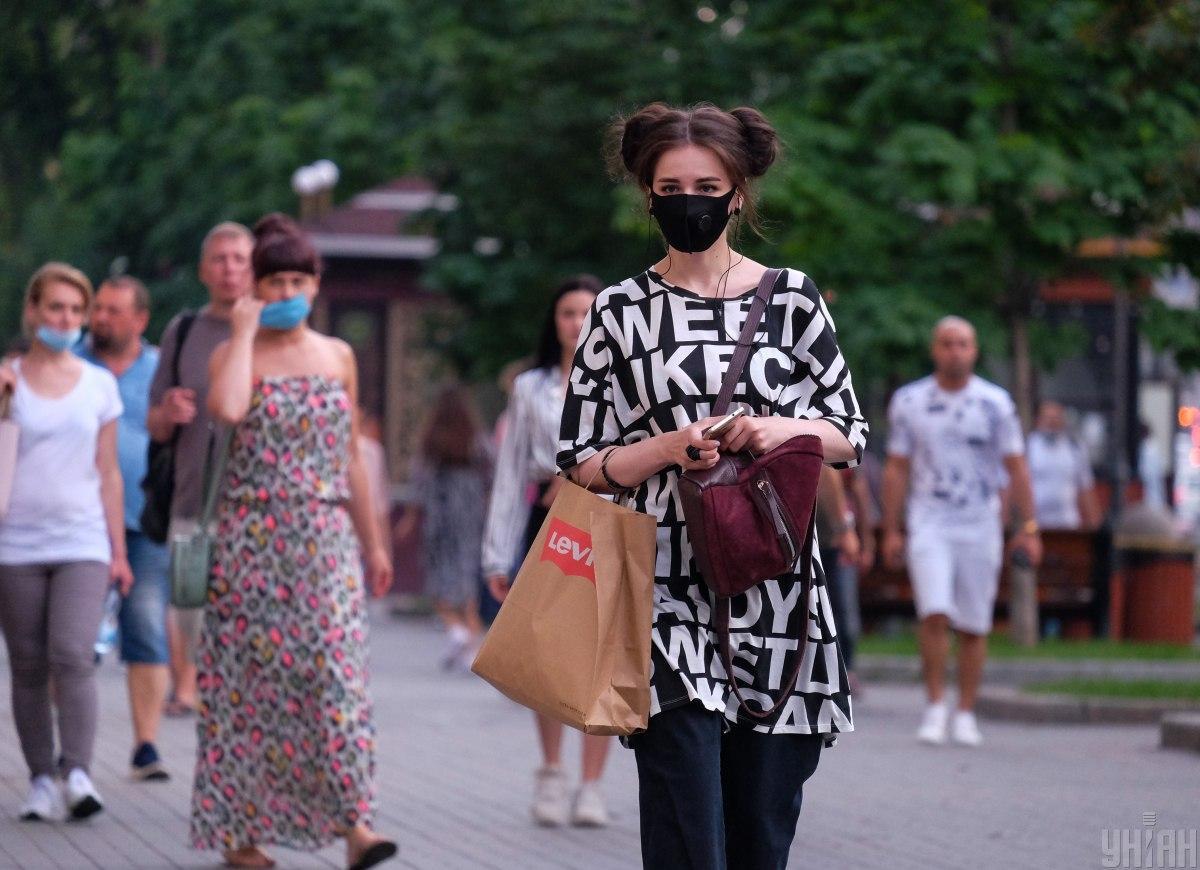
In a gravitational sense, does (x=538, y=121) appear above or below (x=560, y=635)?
above

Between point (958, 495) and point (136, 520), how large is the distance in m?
4.49

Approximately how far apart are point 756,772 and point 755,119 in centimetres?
135

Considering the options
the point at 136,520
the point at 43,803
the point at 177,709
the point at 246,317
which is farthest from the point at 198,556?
the point at 177,709

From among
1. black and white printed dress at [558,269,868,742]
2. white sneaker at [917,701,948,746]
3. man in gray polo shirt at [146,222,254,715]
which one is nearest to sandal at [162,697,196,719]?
man in gray polo shirt at [146,222,254,715]

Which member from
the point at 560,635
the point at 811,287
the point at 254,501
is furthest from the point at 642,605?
the point at 254,501

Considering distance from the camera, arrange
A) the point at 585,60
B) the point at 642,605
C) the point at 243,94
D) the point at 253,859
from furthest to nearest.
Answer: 1. the point at 243,94
2. the point at 585,60
3. the point at 253,859
4. the point at 642,605

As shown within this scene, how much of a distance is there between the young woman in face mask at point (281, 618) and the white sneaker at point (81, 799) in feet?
3.51

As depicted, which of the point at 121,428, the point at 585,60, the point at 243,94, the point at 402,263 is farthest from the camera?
the point at 243,94

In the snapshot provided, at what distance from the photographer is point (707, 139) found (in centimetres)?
476

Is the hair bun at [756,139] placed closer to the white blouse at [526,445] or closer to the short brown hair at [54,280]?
the white blouse at [526,445]

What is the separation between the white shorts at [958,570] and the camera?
12.2 m

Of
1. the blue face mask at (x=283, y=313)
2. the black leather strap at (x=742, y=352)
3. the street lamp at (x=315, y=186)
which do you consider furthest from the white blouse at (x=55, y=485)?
the street lamp at (x=315, y=186)

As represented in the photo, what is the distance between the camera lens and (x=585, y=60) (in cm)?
2309

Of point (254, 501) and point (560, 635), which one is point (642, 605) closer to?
point (560, 635)
